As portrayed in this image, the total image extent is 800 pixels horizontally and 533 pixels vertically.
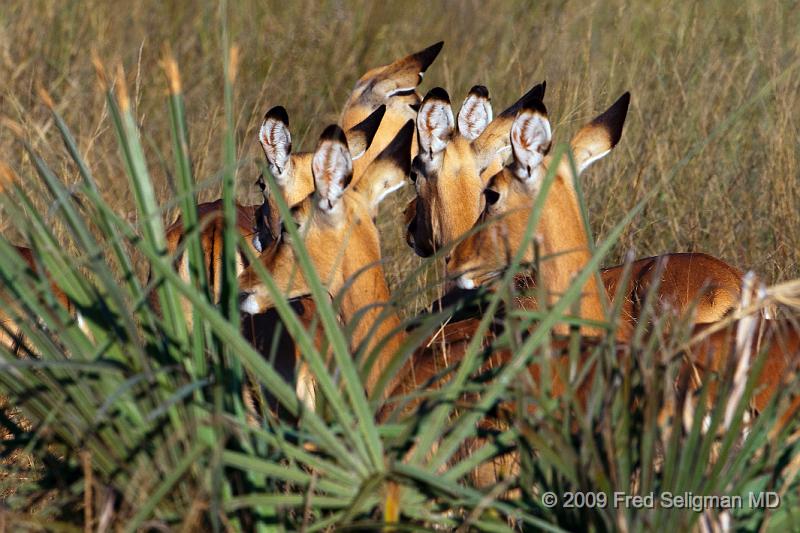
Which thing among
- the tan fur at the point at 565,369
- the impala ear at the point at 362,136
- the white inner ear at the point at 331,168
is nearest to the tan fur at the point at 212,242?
the impala ear at the point at 362,136

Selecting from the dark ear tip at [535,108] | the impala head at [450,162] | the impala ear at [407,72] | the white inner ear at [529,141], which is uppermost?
the impala ear at [407,72]

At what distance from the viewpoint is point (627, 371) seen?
2887mm

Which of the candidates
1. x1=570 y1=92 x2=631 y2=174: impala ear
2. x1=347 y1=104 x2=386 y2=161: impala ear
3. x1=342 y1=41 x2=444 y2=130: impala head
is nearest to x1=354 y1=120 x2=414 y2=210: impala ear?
x1=570 y1=92 x2=631 y2=174: impala ear

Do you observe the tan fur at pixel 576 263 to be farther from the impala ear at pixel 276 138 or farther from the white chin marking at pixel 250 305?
the impala ear at pixel 276 138

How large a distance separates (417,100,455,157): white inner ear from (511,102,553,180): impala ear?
0.67 m

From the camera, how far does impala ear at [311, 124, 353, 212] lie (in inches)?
171

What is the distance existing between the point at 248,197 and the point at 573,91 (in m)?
1.86

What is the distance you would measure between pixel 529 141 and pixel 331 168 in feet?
2.55

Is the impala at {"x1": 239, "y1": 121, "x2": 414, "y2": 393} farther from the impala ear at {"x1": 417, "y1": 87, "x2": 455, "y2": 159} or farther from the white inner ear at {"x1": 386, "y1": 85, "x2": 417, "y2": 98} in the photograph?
the white inner ear at {"x1": 386, "y1": 85, "x2": 417, "y2": 98}

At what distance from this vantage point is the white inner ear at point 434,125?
18.0 ft

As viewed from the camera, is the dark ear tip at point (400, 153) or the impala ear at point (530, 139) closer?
the dark ear tip at point (400, 153)

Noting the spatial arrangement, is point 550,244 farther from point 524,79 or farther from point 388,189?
point 524,79

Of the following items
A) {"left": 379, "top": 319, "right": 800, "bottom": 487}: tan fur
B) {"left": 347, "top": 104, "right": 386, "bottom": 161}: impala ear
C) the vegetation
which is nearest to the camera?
the vegetation

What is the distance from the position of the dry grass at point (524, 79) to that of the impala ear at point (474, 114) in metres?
0.60
